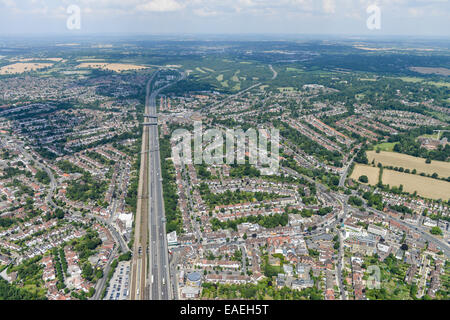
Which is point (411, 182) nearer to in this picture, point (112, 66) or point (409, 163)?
point (409, 163)

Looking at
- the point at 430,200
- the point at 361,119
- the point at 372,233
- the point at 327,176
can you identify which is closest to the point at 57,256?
the point at 372,233

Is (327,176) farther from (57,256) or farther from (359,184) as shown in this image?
(57,256)

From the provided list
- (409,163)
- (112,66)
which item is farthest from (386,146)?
(112,66)

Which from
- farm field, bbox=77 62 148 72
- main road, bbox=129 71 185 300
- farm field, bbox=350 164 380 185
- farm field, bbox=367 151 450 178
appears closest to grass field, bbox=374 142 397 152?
farm field, bbox=367 151 450 178

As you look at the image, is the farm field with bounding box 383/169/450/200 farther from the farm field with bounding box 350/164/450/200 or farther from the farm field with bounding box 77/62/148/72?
the farm field with bounding box 77/62/148/72

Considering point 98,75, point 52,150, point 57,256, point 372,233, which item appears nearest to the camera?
point 57,256

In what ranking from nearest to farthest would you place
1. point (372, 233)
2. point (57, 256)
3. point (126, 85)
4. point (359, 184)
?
point (57, 256), point (372, 233), point (359, 184), point (126, 85)

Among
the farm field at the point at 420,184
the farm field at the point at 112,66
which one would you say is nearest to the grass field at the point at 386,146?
the farm field at the point at 420,184
